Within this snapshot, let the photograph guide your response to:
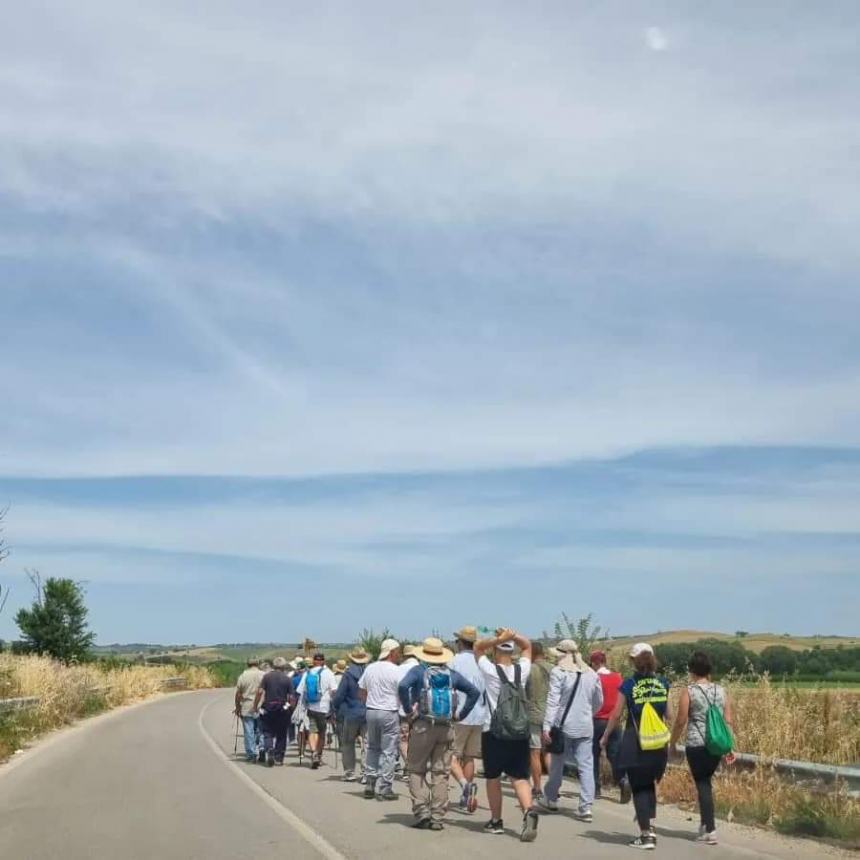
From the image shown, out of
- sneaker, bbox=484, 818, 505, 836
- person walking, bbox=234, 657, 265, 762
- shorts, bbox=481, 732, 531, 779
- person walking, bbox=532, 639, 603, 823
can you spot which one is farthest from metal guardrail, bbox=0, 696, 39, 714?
shorts, bbox=481, 732, 531, 779

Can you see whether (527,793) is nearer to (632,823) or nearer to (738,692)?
(632,823)

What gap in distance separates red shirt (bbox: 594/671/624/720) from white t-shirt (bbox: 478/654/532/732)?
5.77 feet

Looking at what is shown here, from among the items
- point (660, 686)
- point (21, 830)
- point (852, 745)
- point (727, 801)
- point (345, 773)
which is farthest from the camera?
point (345, 773)

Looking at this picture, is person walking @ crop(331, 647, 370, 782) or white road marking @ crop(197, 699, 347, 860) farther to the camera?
person walking @ crop(331, 647, 370, 782)

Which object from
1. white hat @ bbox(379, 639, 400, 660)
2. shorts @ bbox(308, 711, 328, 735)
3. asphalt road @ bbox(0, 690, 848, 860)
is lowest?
asphalt road @ bbox(0, 690, 848, 860)

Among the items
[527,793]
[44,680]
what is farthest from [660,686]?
[44,680]

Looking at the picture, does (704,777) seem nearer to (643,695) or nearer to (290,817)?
(643,695)

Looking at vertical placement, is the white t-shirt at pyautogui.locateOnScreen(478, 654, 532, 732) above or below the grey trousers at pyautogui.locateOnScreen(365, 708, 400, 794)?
above

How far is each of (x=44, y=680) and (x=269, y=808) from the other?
19190mm

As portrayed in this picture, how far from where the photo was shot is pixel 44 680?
1203 inches

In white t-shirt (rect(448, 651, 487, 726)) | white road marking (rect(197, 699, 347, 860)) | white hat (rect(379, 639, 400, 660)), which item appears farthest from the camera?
white hat (rect(379, 639, 400, 660))

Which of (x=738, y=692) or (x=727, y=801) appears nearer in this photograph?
(x=727, y=801)

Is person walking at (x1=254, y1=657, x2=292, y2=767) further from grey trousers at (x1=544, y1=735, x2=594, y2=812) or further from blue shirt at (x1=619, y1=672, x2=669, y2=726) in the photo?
blue shirt at (x1=619, y1=672, x2=669, y2=726)

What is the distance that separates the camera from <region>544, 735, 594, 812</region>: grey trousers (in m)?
12.8
